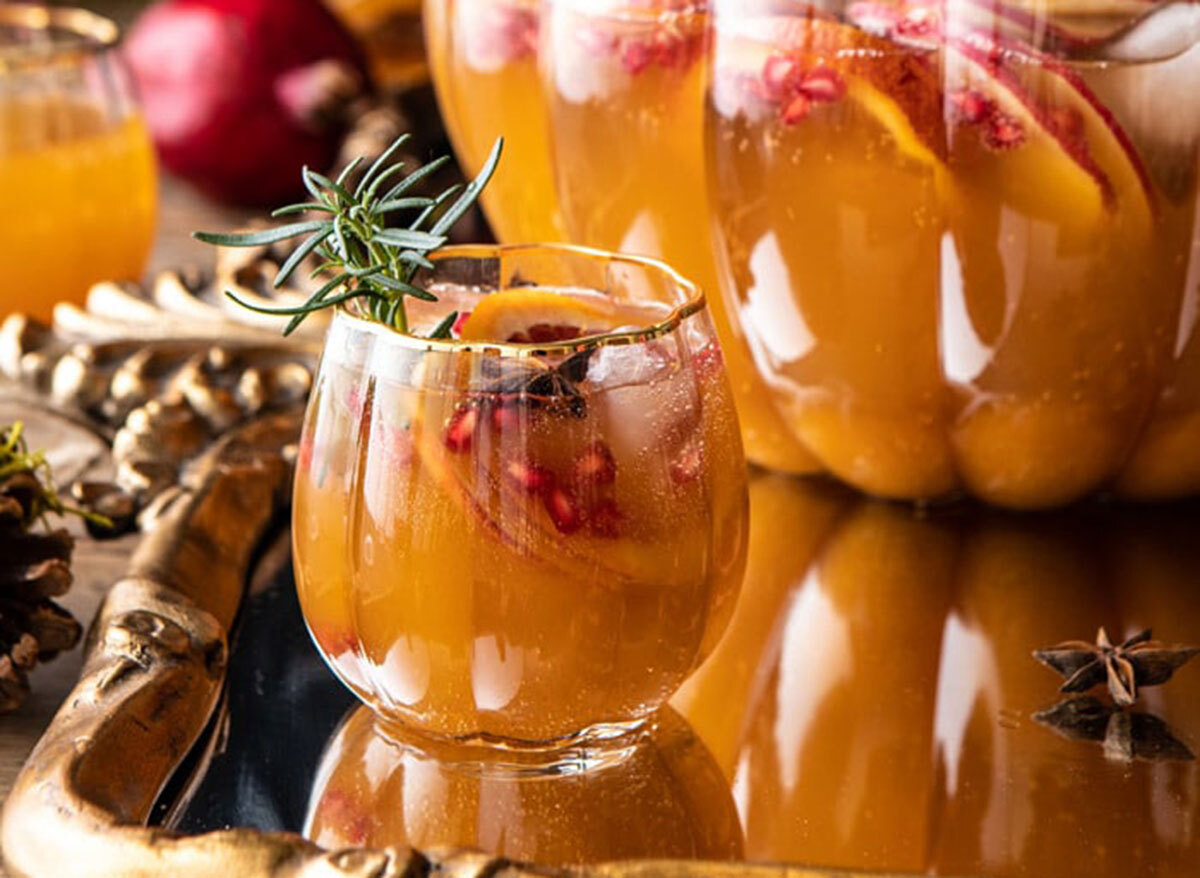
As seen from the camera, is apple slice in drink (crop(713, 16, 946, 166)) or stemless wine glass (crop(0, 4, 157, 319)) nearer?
apple slice in drink (crop(713, 16, 946, 166))

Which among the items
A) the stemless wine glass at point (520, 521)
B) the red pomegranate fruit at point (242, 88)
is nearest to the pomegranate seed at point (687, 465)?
the stemless wine glass at point (520, 521)

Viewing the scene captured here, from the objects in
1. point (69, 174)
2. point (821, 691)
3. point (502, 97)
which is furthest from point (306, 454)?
point (69, 174)

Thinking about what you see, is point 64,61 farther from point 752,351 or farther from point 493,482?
point 493,482

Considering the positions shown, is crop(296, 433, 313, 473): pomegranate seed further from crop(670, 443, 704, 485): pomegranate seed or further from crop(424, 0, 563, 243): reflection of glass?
crop(424, 0, 563, 243): reflection of glass

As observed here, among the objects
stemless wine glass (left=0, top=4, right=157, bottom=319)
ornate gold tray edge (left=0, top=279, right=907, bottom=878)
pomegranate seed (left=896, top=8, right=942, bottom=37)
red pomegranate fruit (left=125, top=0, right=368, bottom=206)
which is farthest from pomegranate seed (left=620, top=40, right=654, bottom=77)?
red pomegranate fruit (left=125, top=0, right=368, bottom=206)

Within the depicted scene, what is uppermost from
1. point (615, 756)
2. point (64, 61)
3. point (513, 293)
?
point (64, 61)

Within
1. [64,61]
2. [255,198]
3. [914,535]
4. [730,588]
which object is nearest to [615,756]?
[730,588]

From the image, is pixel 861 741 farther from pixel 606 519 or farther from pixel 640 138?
pixel 640 138
